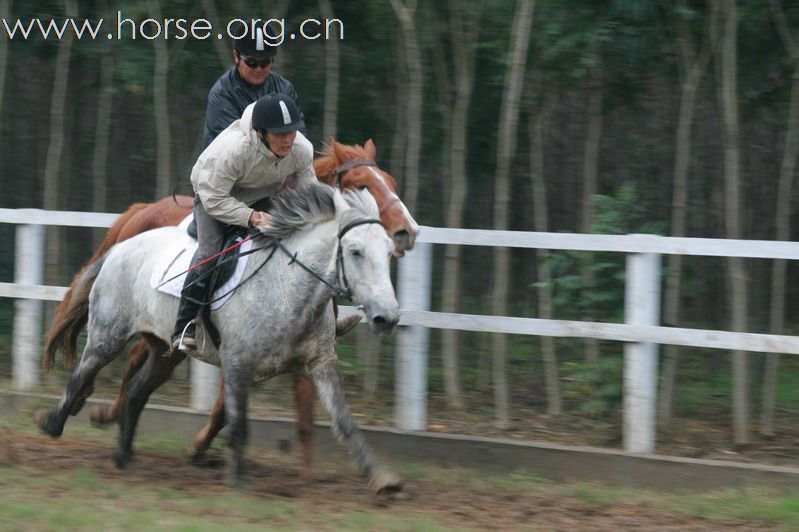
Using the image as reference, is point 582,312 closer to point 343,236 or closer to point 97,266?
point 343,236

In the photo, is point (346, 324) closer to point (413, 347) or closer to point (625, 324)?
point (413, 347)

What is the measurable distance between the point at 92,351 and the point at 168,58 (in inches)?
134

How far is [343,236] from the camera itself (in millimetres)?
5980

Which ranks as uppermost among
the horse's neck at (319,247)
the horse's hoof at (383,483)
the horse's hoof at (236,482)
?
the horse's neck at (319,247)

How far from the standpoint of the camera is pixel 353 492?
650cm

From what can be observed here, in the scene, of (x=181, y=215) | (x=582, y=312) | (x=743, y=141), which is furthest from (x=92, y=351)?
(x=743, y=141)

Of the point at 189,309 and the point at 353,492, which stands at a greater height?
the point at 189,309

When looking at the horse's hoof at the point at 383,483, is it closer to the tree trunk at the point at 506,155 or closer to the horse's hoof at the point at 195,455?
the horse's hoof at the point at 195,455

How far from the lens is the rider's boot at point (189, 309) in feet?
21.2

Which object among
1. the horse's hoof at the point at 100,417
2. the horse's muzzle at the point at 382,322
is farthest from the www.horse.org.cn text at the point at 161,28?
the horse's muzzle at the point at 382,322

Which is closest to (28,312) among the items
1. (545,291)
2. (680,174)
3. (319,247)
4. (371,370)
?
(371,370)

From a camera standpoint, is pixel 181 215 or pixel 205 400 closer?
pixel 181 215

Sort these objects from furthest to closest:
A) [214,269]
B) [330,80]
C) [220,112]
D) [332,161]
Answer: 1. [330,80]
2. [332,161]
3. [220,112]
4. [214,269]

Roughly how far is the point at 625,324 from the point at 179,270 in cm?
293
